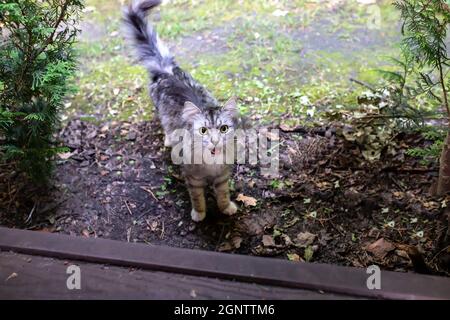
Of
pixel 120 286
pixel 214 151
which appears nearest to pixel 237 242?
pixel 214 151

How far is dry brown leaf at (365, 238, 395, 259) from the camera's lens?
7.73 ft

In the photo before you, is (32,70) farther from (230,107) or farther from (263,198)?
(263,198)

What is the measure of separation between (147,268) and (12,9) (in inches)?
55.5

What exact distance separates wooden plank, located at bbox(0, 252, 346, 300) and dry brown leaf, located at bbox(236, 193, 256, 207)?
1184mm

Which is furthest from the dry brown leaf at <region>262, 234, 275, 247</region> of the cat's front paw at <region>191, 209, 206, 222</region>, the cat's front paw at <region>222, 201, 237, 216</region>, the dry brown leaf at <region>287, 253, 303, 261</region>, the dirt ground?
the cat's front paw at <region>191, 209, 206, 222</region>

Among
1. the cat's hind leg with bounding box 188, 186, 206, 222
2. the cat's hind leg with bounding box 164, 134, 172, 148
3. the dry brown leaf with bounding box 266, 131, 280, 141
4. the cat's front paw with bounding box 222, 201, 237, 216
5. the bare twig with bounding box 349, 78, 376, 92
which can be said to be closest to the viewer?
the cat's hind leg with bounding box 188, 186, 206, 222

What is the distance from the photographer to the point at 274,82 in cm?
375

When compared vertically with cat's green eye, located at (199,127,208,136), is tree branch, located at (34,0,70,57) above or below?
above

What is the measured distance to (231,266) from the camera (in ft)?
5.47

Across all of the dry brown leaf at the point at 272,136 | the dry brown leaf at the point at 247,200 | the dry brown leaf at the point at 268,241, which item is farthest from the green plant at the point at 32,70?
the dry brown leaf at the point at 272,136

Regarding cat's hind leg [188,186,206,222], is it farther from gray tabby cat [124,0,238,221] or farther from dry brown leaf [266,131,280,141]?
dry brown leaf [266,131,280,141]
